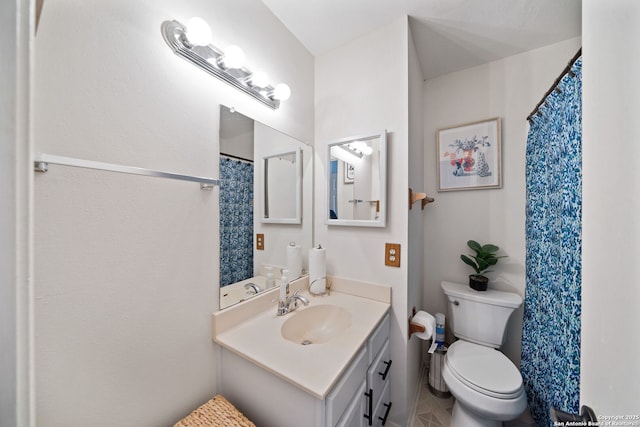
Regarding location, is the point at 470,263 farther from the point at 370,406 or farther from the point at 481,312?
the point at 370,406

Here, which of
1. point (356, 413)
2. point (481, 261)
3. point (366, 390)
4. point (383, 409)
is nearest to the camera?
point (356, 413)

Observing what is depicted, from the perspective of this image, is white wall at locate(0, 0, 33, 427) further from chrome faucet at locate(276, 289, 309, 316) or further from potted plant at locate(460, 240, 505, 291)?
potted plant at locate(460, 240, 505, 291)

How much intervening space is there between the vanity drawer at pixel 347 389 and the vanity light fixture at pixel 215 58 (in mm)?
1274

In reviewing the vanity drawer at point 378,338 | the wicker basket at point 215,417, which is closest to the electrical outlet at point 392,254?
the vanity drawer at point 378,338

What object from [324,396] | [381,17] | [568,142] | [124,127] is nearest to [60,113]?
[124,127]

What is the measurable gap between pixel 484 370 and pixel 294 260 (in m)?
1.22

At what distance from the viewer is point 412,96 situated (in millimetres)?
1374

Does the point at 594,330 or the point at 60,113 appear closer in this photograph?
the point at 594,330

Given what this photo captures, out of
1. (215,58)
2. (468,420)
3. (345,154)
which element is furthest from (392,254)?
(215,58)

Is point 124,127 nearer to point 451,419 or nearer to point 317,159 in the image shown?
point 317,159

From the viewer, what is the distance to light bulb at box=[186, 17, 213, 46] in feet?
2.54

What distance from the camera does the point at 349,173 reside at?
1.43 meters

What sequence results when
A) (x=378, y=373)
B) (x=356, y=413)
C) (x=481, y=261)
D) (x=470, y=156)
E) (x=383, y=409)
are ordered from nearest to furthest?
(x=356, y=413) < (x=378, y=373) < (x=383, y=409) < (x=481, y=261) < (x=470, y=156)

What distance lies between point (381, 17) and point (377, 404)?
2075 millimetres
